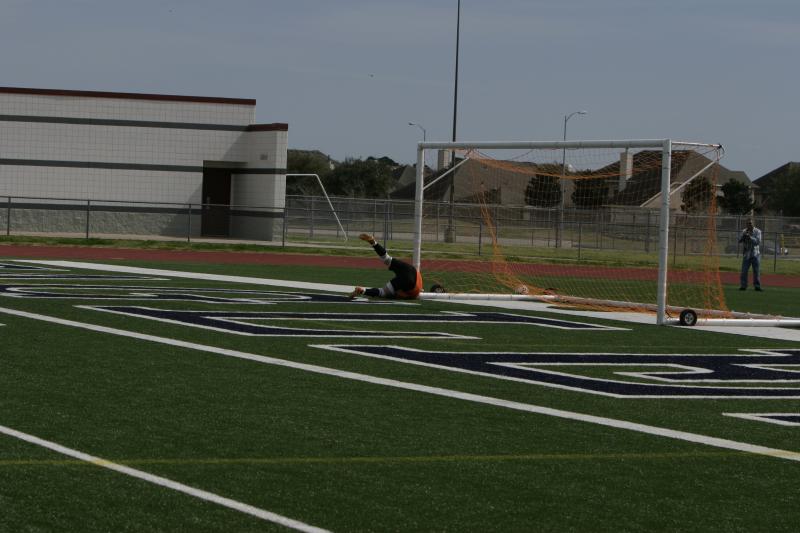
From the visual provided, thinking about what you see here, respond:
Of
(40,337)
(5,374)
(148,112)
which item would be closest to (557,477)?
(5,374)

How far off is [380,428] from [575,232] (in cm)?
3884

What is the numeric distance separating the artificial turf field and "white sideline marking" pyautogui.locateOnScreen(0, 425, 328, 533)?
0.07 feet

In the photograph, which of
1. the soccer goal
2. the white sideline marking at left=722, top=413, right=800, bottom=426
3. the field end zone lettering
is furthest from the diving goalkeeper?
the white sideline marking at left=722, top=413, right=800, bottom=426

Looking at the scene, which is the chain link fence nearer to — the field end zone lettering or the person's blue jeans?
the person's blue jeans

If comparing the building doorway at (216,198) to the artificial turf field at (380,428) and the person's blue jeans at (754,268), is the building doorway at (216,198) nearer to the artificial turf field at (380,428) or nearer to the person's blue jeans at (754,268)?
the person's blue jeans at (754,268)

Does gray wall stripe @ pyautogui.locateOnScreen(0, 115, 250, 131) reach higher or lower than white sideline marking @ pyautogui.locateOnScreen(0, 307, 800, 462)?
higher

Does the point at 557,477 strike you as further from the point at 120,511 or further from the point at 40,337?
the point at 40,337

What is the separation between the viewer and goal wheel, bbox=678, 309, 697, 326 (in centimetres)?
1702

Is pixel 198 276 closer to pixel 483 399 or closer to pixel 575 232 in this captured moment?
pixel 483 399

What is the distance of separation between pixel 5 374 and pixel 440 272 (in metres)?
20.9

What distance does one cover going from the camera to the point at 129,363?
10.9m

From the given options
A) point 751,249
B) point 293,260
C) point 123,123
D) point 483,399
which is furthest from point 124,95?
point 483,399

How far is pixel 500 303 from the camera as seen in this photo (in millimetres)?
20234

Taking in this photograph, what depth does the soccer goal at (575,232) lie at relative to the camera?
1969cm
